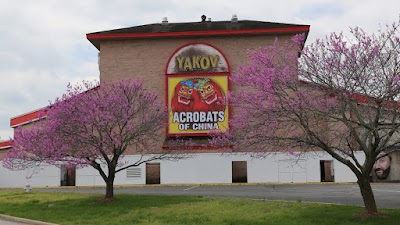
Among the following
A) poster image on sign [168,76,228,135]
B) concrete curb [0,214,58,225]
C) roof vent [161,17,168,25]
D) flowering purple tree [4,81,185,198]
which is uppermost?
roof vent [161,17,168,25]

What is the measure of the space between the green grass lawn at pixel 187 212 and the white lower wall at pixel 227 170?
1231cm

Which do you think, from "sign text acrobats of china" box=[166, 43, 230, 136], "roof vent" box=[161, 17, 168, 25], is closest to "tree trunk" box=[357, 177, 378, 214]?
"sign text acrobats of china" box=[166, 43, 230, 136]

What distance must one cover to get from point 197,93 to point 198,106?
1.02 metres

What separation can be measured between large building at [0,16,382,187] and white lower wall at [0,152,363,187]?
74 mm

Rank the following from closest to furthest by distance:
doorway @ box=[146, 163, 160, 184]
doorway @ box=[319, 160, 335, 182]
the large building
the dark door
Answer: the large building < doorway @ box=[319, 160, 335, 182] < the dark door < doorway @ box=[146, 163, 160, 184]

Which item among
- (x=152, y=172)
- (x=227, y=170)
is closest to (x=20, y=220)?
(x=227, y=170)

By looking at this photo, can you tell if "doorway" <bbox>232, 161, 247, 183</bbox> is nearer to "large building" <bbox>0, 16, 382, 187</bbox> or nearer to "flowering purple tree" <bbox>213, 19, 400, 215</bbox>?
"large building" <bbox>0, 16, 382, 187</bbox>

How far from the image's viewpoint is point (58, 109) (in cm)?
2155

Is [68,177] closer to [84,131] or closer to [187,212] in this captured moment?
[84,131]

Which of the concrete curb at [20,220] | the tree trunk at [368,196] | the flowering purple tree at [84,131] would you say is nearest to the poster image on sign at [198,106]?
the flowering purple tree at [84,131]

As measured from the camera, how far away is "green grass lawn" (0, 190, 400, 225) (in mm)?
14680

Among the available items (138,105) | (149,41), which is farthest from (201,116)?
(138,105)

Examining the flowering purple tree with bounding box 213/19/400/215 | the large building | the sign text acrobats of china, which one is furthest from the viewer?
the sign text acrobats of china

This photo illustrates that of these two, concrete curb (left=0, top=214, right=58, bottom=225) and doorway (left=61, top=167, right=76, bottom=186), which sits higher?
doorway (left=61, top=167, right=76, bottom=186)
